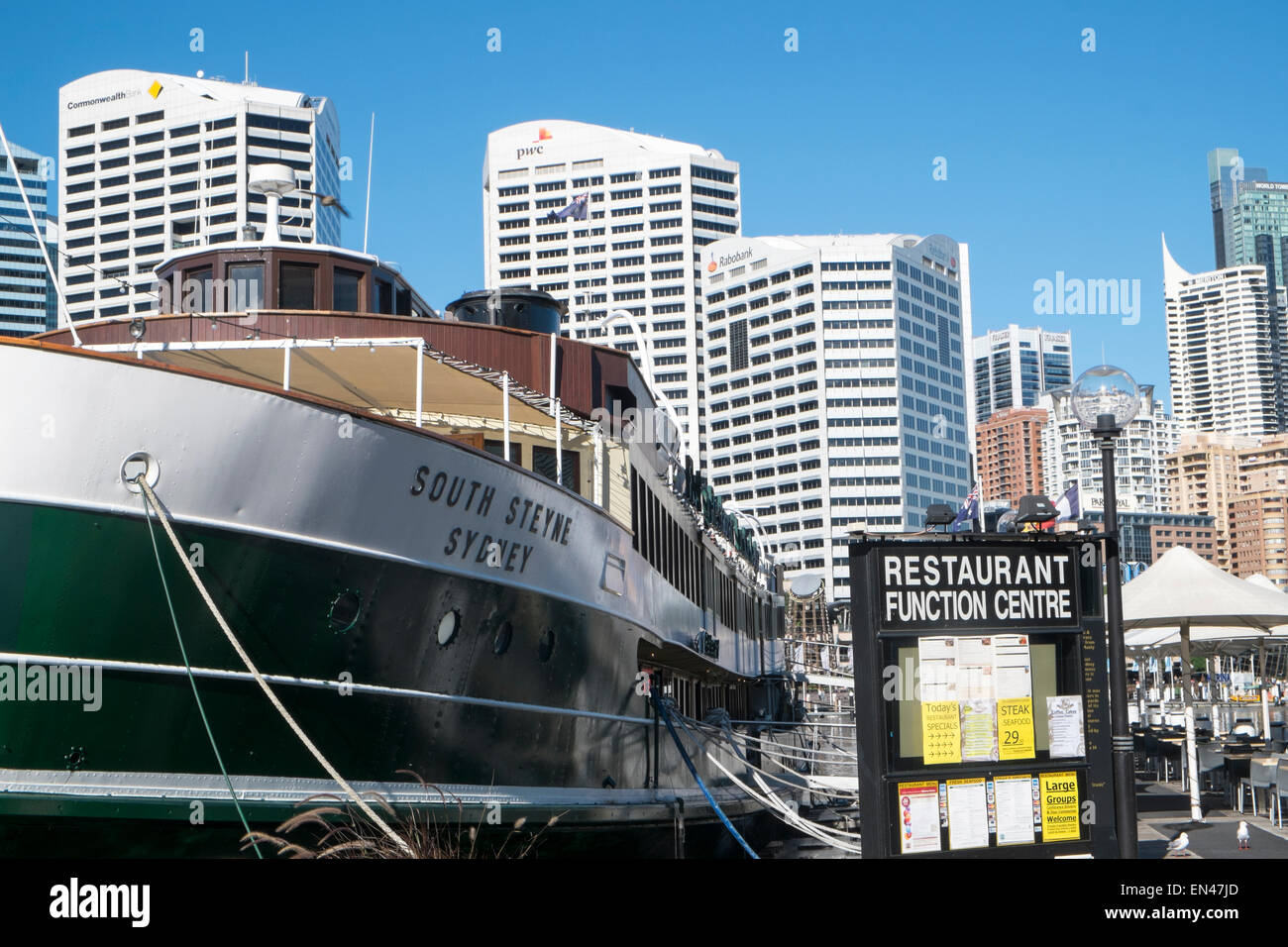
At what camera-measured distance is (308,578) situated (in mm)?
8961

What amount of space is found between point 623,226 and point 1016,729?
168 metres

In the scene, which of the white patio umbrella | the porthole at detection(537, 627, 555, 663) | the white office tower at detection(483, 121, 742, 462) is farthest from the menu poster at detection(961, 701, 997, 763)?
the white office tower at detection(483, 121, 742, 462)

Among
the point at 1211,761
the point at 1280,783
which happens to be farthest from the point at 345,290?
the point at 1211,761

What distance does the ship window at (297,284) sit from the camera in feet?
44.9

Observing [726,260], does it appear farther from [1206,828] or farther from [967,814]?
[967,814]

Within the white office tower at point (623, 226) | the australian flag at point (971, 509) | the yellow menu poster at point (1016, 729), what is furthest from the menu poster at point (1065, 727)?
the white office tower at point (623, 226)

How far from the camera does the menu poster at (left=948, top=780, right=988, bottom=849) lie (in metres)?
7.30

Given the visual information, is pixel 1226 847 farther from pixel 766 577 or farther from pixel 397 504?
pixel 766 577

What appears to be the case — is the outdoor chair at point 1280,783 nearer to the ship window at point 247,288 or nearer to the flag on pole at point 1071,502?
the flag on pole at point 1071,502

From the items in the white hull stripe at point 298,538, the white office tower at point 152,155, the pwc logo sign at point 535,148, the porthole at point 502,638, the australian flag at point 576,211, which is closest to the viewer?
the white hull stripe at point 298,538

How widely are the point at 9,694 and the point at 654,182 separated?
170m

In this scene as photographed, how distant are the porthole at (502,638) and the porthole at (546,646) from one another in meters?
0.44

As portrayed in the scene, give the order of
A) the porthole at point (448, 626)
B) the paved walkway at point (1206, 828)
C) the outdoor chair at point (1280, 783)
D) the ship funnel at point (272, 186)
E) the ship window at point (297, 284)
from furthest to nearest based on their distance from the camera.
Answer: the outdoor chair at point (1280, 783), the ship window at point (297, 284), the ship funnel at point (272, 186), the paved walkway at point (1206, 828), the porthole at point (448, 626)

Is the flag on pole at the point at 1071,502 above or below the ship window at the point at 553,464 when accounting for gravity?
below
